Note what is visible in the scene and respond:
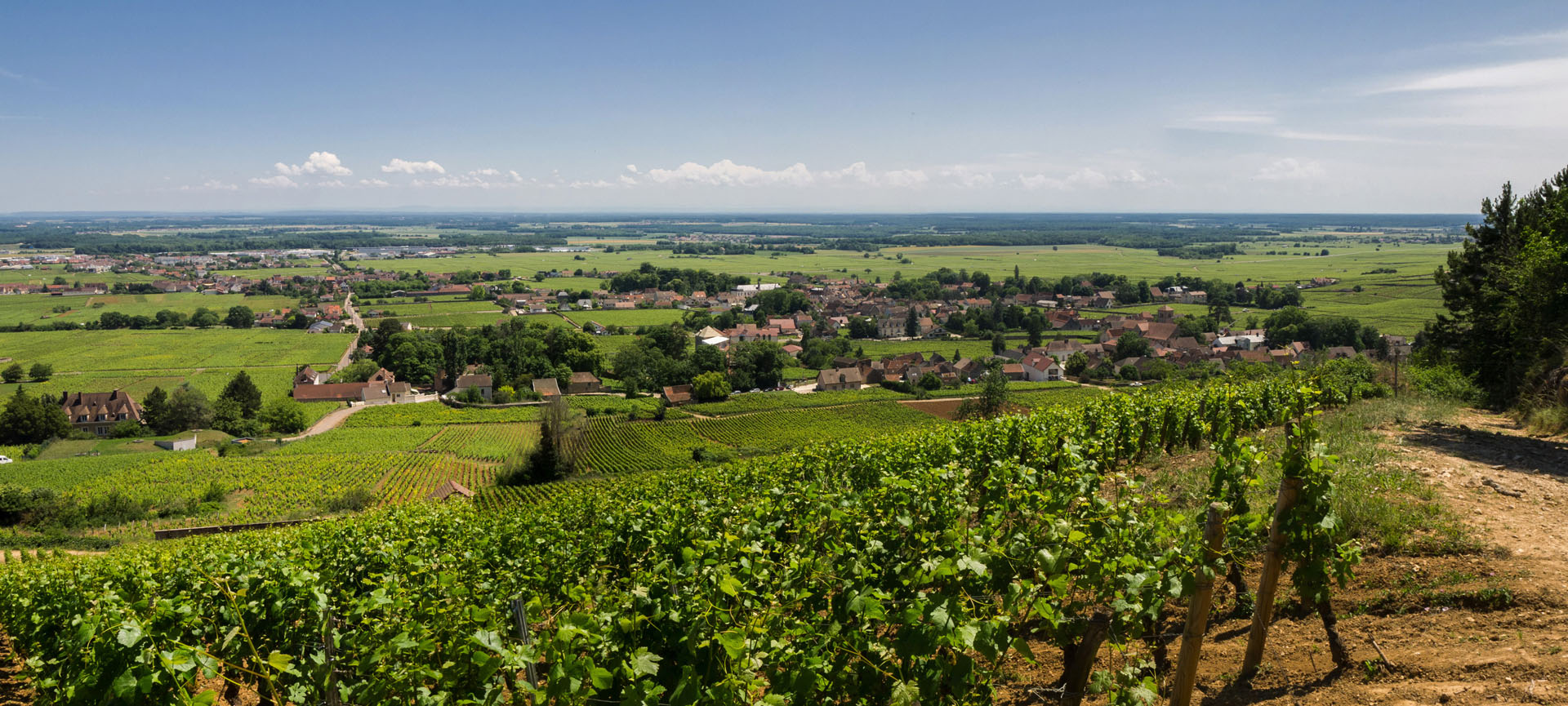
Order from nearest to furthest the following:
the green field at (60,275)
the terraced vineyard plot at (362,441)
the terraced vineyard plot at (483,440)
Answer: the terraced vineyard plot at (483,440), the terraced vineyard plot at (362,441), the green field at (60,275)

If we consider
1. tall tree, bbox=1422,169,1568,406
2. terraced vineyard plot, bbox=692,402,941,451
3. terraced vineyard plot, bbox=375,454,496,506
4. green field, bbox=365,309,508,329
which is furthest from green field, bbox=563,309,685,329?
tall tree, bbox=1422,169,1568,406

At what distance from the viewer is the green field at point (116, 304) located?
10025 cm

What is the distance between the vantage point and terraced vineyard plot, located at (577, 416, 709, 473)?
40688mm

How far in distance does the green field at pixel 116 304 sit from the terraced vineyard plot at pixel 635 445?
85.1 m

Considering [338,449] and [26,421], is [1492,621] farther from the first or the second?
[26,421]

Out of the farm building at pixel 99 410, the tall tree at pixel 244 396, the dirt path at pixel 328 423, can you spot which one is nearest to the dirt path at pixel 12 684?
the dirt path at pixel 328 423

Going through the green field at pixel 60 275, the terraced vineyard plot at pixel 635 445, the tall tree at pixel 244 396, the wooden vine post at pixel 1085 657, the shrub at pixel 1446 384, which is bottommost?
the terraced vineyard plot at pixel 635 445

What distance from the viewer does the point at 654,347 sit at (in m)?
75.4

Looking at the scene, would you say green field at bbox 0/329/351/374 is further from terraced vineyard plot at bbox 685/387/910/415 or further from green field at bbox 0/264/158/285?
green field at bbox 0/264/158/285

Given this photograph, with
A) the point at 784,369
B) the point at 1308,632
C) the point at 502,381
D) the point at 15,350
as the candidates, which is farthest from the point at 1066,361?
the point at 15,350

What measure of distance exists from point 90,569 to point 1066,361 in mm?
69340

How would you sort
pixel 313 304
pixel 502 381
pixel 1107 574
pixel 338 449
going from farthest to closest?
1. pixel 313 304
2. pixel 502 381
3. pixel 338 449
4. pixel 1107 574

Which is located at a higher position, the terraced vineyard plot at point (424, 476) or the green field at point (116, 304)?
the green field at point (116, 304)

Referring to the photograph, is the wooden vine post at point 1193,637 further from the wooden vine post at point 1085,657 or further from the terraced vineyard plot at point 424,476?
the terraced vineyard plot at point 424,476
